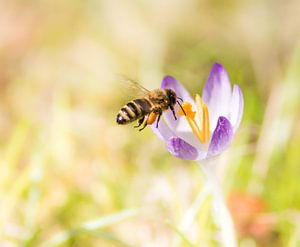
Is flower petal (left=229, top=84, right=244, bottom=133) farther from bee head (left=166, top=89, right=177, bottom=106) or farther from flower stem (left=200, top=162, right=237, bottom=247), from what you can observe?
bee head (left=166, top=89, right=177, bottom=106)

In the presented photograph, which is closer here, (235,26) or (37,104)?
(37,104)

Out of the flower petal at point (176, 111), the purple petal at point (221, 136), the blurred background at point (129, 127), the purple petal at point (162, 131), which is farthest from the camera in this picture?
the blurred background at point (129, 127)

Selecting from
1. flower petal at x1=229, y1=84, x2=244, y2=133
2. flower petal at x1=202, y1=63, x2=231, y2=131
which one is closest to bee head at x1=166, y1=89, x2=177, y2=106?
flower petal at x1=202, y1=63, x2=231, y2=131

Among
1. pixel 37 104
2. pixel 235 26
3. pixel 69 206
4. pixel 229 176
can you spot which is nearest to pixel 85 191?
pixel 69 206

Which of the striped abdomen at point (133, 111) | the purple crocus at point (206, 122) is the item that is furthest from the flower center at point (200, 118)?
the striped abdomen at point (133, 111)

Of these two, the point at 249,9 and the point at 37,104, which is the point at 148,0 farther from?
the point at 37,104

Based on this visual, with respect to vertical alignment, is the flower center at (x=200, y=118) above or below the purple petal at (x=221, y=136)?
above

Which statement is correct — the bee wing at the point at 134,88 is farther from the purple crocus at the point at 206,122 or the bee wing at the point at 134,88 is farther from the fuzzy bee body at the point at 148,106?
the purple crocus at the point at 206,122
